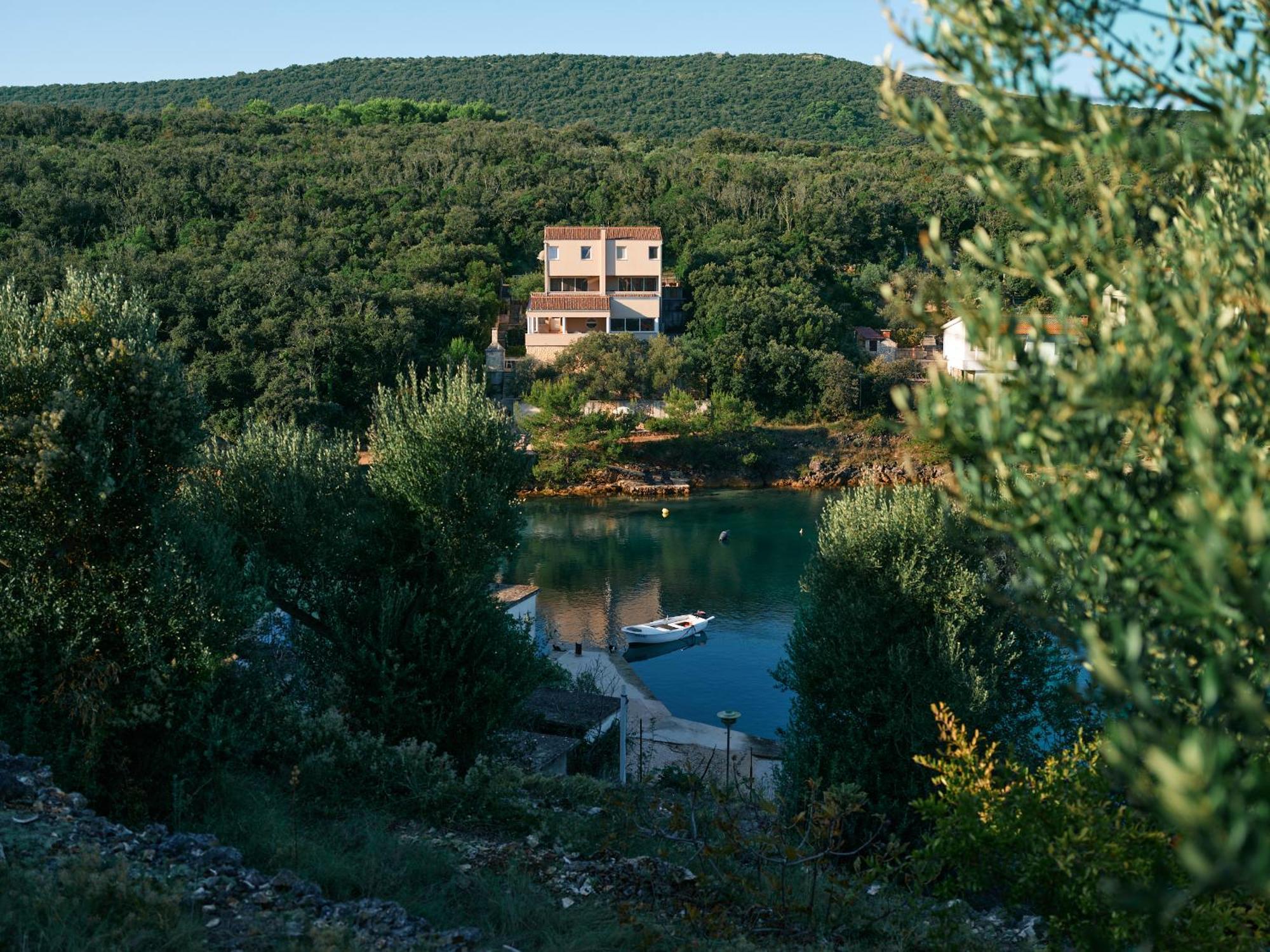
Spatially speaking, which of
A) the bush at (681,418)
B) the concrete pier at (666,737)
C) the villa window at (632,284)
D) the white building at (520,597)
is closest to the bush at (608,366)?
the bush at (681,418)

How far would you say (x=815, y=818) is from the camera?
8336 mm

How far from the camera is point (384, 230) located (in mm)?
64750

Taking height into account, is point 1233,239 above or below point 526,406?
above

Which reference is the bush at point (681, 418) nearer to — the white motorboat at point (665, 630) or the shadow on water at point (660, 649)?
the white motorboat at point (665, 630)

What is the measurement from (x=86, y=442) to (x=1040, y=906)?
9844 mm

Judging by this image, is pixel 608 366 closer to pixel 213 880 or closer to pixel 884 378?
pixel 884 378

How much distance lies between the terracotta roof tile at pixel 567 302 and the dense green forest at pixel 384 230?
290 centimetres

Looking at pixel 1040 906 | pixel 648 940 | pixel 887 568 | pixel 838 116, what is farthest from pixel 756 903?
pixel 838 116

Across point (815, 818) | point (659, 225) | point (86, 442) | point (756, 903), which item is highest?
point (659, 225)

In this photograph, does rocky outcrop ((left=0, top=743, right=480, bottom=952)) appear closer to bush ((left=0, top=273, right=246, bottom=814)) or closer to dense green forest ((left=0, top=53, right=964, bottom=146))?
bush ((left=0, top=273, right=246, bottom=814))

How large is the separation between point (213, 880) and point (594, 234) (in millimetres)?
57729

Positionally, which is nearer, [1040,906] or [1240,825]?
[1240,825]

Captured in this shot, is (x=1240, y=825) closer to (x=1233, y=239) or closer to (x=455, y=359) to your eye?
(x=1233, y=239)

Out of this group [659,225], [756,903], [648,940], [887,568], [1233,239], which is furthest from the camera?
[659,225]
